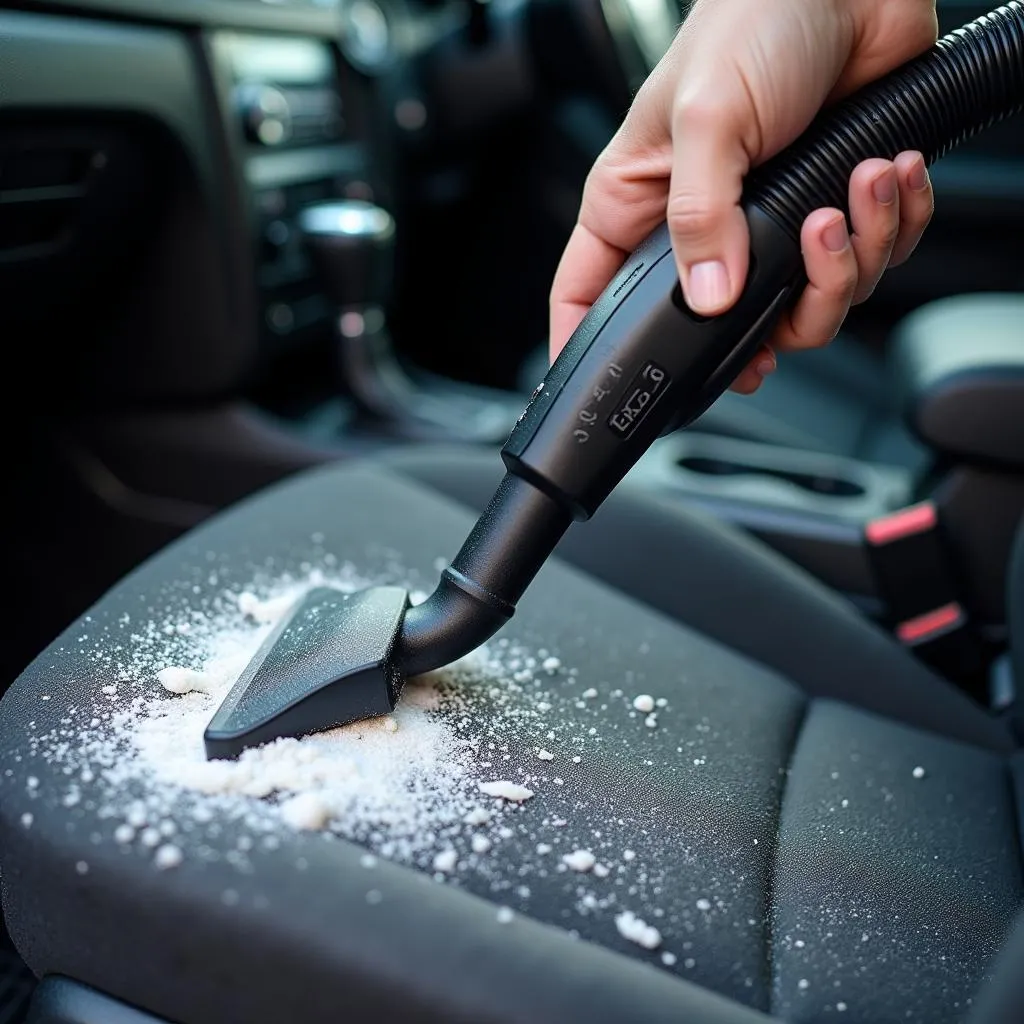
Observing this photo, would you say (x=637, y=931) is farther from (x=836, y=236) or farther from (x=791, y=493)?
(x=791, y=493)

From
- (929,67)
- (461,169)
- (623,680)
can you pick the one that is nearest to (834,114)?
(929,67)

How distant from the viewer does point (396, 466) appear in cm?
106

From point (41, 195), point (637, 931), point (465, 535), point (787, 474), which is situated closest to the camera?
point (637, 931)

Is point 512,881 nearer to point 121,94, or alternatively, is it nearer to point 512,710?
point 512,710

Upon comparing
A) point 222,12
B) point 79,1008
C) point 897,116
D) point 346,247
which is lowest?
point 346,247

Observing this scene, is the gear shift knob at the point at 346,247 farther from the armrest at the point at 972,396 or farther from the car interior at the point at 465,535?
the armrest at the point at 972,396

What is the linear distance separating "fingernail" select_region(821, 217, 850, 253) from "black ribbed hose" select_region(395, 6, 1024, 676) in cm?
1

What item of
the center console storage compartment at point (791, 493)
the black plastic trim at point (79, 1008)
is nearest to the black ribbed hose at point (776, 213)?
the black plastic trim at point (79, 1008)

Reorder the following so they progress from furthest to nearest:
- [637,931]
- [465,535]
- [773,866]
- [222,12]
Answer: [222,12] → [465,535] → [773,866] → [637,931]

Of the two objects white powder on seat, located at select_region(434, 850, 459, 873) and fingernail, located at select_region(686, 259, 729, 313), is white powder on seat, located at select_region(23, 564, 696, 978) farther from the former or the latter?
fingernail, located at select_region(686, 259, 729, 313)

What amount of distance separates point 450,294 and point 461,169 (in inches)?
10.5

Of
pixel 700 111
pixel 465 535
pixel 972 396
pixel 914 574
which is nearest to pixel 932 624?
pixel 914 574

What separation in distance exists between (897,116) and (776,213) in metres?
0.08

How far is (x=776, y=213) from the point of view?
584 millimetres
